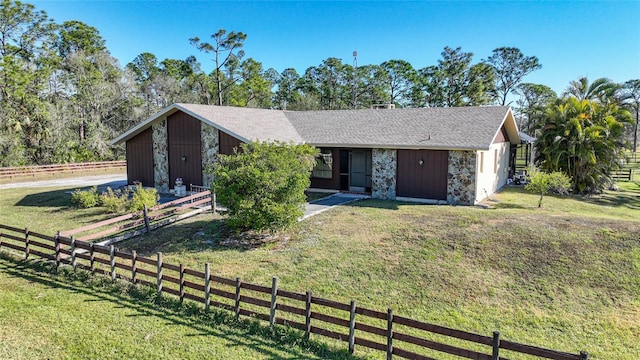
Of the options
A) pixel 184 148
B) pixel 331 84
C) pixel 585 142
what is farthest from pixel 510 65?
pixel 184 148

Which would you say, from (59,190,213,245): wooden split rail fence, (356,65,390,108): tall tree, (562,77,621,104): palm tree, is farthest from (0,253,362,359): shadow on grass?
(356,65,390,108): tall tree

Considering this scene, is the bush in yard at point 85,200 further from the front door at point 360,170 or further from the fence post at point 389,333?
the fence post at point 389,333

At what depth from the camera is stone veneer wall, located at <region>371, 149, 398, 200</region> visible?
18203 mm

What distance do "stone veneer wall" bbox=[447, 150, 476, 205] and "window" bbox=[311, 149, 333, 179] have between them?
237 inches

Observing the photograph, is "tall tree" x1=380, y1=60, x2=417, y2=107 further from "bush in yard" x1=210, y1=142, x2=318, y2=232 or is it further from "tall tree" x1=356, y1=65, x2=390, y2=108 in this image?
"bush in yard" x1=210, y1=142, x2=318, y2=232

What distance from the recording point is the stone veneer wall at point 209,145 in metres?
18.9

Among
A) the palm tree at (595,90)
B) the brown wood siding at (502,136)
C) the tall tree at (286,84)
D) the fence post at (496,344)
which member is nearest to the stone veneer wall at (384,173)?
the brown wood siding at (502,136)

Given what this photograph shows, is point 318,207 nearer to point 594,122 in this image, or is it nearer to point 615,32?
point 594,122

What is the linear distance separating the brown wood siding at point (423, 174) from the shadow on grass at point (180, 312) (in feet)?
39.0

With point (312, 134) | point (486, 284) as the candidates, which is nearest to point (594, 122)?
point (312, 134)

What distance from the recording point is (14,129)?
99.8 feet

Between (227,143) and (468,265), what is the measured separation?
41.1ft

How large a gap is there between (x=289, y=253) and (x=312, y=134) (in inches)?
431

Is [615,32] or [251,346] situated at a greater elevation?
[615,32]
